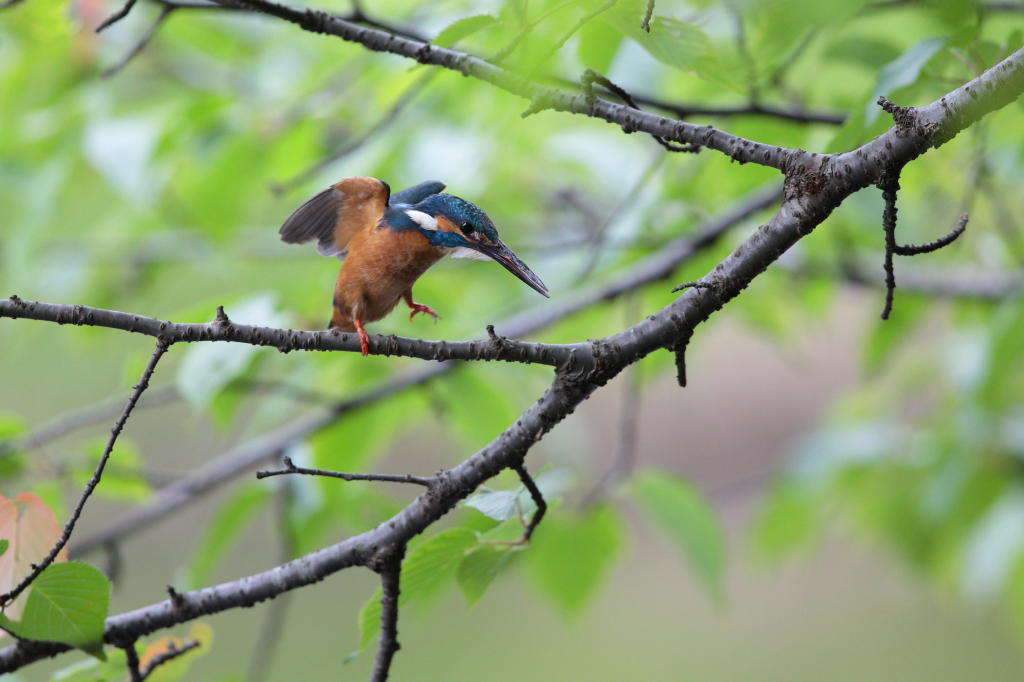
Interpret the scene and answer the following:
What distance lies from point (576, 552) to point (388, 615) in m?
0.97

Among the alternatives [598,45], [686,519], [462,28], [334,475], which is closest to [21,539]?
[334,475]

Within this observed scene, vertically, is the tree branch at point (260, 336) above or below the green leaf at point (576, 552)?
above

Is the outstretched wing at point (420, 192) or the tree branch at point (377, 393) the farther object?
the tree branch at point (377, 393)

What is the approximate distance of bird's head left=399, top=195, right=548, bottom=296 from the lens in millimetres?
968

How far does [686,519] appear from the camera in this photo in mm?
1962

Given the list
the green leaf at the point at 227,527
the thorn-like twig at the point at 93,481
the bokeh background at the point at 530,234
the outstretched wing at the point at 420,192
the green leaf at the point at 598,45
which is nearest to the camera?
the thorn-like twig at the point at 93,481

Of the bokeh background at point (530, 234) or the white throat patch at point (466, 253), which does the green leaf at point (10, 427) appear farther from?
the white throat patch at point (466, 253)

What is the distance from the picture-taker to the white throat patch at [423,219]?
102cm

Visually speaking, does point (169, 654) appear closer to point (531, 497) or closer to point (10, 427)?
point (531, 497)

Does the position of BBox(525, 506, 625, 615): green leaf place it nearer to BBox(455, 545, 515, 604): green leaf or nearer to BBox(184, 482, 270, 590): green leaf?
BBox(184, 482, 270, 590): green leaf

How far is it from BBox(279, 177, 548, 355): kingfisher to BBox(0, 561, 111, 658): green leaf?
0.37 meters

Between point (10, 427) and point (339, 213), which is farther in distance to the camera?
point (10, 427)

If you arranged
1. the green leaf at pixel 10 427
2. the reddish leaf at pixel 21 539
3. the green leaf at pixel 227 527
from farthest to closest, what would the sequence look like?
the green leaf at pixel 227 527 < the green leaf at pixel 10 427 < the reddish leaf at pixel 21 539

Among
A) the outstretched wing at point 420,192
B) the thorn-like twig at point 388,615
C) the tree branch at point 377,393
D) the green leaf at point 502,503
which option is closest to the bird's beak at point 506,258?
the outstretched wing at point 420,192
